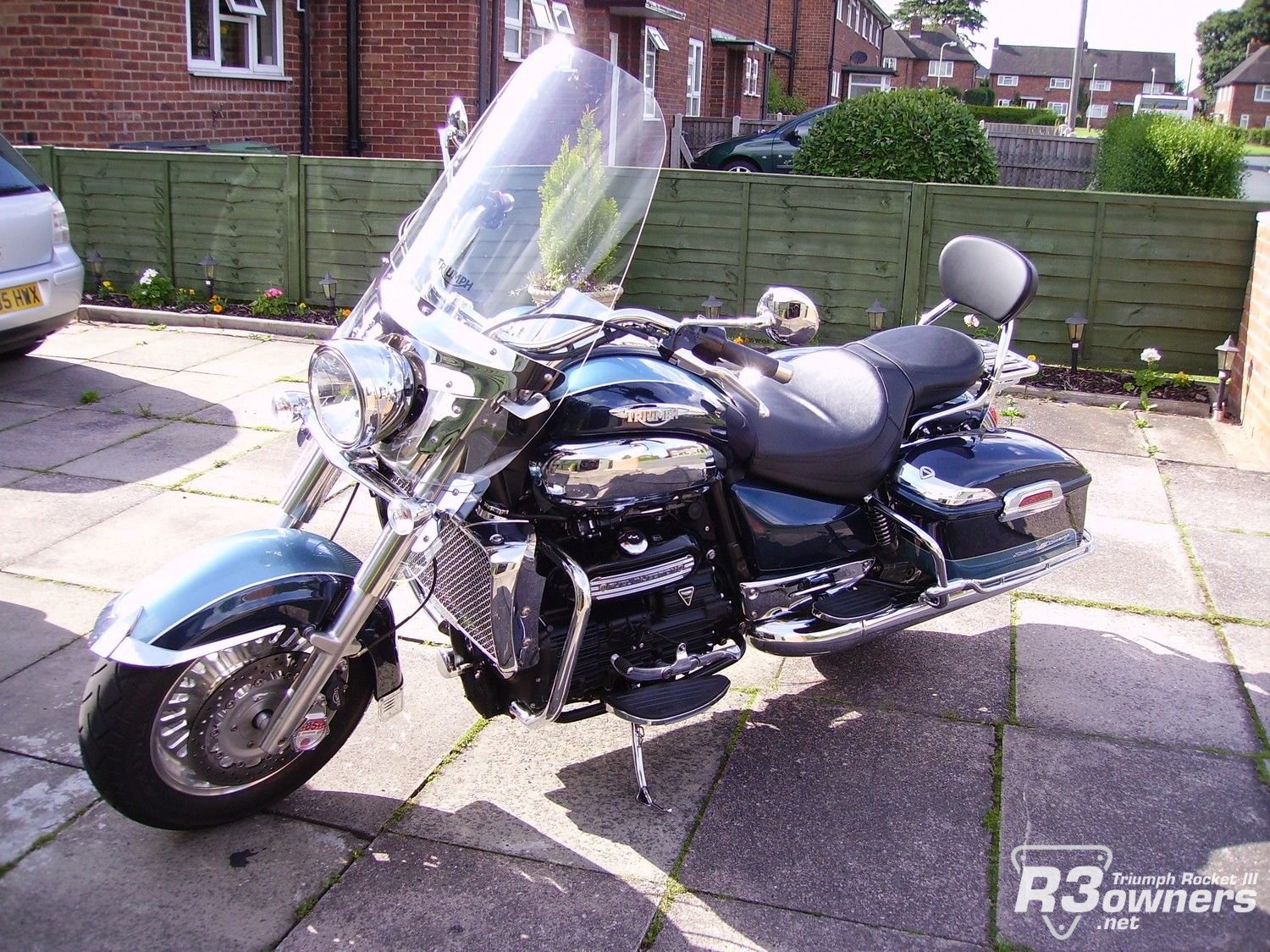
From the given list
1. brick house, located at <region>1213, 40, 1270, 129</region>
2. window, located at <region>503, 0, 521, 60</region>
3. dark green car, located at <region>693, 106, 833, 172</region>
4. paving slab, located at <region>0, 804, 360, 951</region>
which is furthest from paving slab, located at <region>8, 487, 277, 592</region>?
brick house, located at <region>1213, 40, 1270, 129</region>

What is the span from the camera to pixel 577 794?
3154 millimetres

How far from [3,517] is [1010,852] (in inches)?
163

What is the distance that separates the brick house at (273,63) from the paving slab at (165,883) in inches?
248

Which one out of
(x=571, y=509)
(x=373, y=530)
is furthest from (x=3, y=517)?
Answer: (x=571, y=509)

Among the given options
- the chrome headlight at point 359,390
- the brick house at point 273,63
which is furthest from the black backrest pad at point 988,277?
the brick house at point 273,63

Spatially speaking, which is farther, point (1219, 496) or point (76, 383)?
point (76, 383)

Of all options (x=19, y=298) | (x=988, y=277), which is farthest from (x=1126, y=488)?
(x=19, y=298)

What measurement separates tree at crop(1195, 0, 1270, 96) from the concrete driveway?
10358cm

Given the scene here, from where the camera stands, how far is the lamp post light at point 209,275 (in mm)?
9211

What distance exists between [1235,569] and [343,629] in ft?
12.4

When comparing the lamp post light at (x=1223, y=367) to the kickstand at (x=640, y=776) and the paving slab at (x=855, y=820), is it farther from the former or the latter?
the kickstand at (x=640, y=776)

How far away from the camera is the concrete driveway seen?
2666 millimetres

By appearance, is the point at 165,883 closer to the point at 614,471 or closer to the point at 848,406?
the point at 614,471

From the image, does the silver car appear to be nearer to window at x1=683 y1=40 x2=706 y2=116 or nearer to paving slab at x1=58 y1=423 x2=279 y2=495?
paving slab at x1=58 y1=423 x2=279 y2=495
